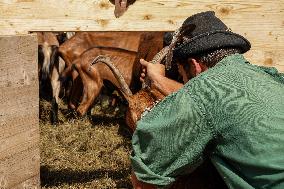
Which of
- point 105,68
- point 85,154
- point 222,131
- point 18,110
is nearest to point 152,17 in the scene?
point 18,110

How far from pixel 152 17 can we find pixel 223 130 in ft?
8.07

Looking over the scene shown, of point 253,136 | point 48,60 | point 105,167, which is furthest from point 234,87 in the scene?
point 48,60

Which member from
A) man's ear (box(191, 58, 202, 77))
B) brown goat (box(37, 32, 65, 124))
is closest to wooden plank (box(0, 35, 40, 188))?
man's ear (box(191, 58, 202, 77))

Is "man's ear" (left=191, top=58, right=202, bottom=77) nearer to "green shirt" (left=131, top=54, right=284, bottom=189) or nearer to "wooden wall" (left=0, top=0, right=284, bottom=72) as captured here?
"green shirt" (left=131, top=54, right=284, bottom=189)

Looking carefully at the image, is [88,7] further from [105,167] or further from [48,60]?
[48,60]

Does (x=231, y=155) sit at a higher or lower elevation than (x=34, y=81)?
higher

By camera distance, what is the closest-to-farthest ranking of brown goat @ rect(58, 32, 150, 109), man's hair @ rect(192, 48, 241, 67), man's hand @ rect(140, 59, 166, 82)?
man's hair @ rect(192, 48, 241, 67)
man's hand @ rect(140, 59, 166, 82)
brown goat @ rect(58, 32, 150, 109)

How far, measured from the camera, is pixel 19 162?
4434 mm

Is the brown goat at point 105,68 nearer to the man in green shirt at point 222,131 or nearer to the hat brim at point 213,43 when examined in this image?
the hat brim at point 213,43

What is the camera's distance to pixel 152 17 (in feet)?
14.3

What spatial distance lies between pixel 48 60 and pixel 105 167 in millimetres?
4940

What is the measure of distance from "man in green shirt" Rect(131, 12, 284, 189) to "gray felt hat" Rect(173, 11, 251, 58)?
5.0 inches

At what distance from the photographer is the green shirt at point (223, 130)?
2025mm

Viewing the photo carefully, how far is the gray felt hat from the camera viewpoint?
240cm
